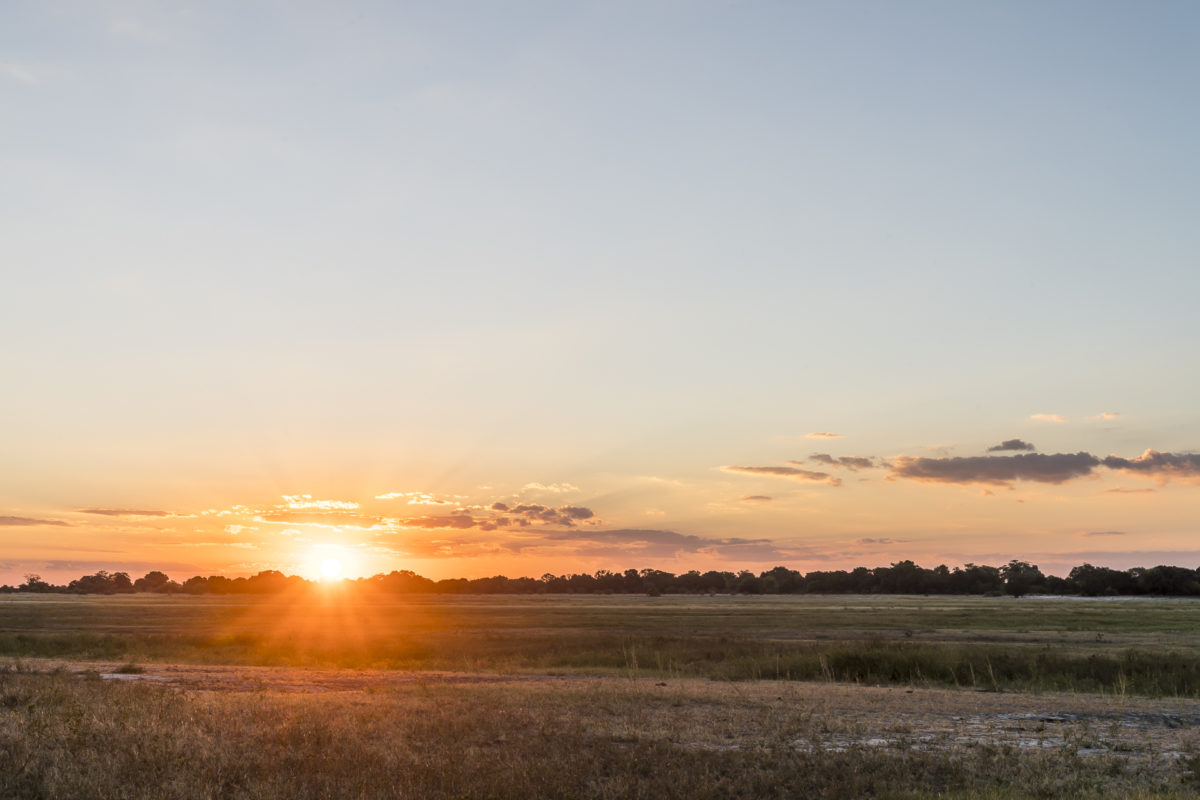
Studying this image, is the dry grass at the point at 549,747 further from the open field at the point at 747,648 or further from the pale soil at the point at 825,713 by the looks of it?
the open field at the point at 747,648

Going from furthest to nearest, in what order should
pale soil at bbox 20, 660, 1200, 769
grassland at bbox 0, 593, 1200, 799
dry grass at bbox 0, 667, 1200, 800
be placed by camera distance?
pale soil at bbox 20, 660, 1200, 769, grassland at bbox 0, 593, 1200, 799, dry grass at bbox 0, 667, 1200, 800

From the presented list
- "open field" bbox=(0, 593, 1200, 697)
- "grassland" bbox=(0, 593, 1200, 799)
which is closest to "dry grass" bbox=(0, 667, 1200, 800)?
"grassland" bbox=(0, 593, 1200, 799)

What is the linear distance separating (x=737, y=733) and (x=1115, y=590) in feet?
712

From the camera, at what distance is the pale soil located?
18344 millimetres

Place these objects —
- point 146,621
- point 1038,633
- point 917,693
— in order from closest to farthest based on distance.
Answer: point 917,693
point 1038,633
point 146,621

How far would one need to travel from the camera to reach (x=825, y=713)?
73.5 ft

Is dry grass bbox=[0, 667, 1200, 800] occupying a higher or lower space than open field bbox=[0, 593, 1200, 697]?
higher

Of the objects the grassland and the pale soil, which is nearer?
the grassland

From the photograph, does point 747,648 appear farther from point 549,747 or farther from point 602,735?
point 549,747

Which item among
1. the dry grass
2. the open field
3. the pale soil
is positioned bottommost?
the open field

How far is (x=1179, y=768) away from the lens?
15867 millimetres

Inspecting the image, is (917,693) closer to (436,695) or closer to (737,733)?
(737,733)

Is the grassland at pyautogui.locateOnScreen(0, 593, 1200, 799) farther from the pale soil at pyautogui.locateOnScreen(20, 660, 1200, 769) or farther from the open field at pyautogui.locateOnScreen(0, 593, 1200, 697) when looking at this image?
the open field at pyautogui.locateOnScreen(0, 593, 1200, 697)

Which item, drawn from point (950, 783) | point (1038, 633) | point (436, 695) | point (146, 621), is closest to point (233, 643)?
point (436, 695)
